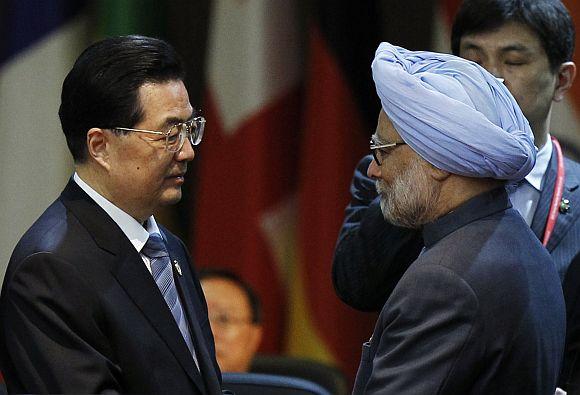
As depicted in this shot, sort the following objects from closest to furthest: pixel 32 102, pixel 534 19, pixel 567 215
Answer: pixel 567 215
pixel 534 19
pixel 32 102

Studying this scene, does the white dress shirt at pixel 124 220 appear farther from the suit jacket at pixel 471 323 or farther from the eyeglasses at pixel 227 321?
the eyeglasses at pixel 227 321

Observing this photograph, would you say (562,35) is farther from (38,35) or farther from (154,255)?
(38,35)

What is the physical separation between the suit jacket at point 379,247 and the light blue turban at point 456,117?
19.5 inches

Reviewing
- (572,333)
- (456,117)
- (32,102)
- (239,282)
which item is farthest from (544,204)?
(32,102)

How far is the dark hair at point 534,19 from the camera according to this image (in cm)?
288

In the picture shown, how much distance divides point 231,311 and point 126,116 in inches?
66.7

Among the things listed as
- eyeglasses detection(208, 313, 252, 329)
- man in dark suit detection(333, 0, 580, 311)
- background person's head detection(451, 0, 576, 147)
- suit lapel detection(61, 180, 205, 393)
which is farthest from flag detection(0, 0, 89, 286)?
suit lapel detection(61, 180, 205, 393)

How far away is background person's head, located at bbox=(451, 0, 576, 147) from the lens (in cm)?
283

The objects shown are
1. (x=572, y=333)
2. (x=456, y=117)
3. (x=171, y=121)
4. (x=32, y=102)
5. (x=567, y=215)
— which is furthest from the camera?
(x=32, y=102)

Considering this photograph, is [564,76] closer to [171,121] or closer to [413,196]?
[413,196]

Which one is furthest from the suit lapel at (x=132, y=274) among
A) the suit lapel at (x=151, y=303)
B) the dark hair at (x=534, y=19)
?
the dark hair at (x=534, y=19)

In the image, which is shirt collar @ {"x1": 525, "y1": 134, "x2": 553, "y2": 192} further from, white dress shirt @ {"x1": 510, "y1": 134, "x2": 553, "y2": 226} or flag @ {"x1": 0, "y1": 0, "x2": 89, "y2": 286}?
flag @ {"x1": 0, "y1": 0, "x2": 89, "y2": 286}

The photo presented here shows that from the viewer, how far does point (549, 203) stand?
2.78 m

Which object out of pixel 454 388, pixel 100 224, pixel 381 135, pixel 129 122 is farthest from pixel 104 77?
pixel 454 388
